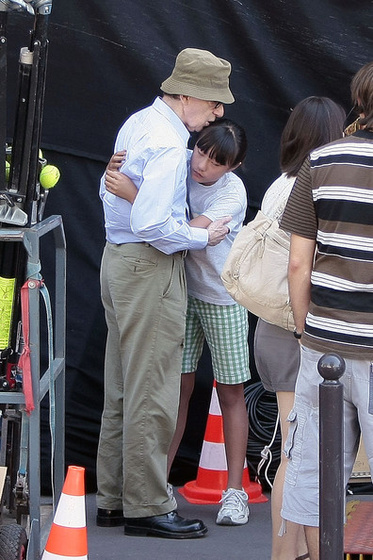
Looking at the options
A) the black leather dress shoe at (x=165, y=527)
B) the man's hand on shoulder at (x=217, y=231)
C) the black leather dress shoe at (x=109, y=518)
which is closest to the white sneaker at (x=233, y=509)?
the black leather dress shoe at (x=165, y=527)

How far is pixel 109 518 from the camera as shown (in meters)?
4.43

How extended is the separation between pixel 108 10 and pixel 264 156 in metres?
0.98

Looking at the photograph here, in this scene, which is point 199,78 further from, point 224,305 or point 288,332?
point 288,332

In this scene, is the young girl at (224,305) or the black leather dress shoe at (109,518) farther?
the black leather dress shoe at (109,518)

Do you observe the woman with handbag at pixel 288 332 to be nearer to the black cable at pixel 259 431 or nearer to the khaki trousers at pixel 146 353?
the khaki trousers at pixel 146 353

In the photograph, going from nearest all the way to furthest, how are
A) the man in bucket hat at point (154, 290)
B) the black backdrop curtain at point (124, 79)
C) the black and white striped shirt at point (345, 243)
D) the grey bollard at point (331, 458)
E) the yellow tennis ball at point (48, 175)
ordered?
1. the grey bollard at point (331, 458)
2. the black and white striped shirt at point (345, 243)
3. the yellow tennis ball at point (48, 175)
4. the man in bucket hat at point (154, 290)
5. the black backdrop curtain at point (124, 79)

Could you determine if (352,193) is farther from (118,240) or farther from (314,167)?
(118,240)

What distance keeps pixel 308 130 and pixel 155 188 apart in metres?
0.68

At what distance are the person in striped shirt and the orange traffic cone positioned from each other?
1.60 metres

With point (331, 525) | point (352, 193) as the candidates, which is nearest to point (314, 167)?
point (352, 193)

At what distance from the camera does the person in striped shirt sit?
298cm

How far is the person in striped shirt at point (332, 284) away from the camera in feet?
9.77

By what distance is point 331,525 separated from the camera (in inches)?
105

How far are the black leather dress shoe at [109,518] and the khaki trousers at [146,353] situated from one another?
0.17m
